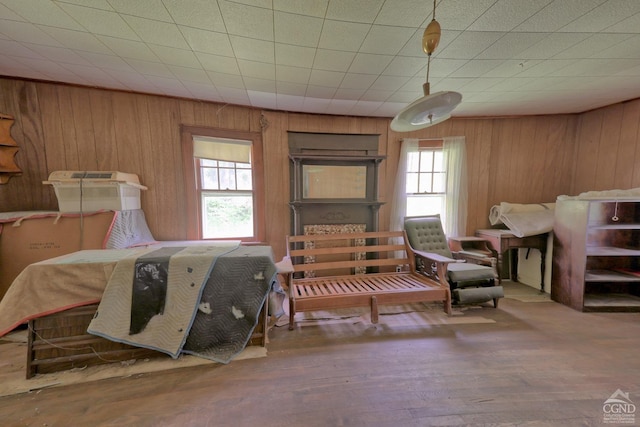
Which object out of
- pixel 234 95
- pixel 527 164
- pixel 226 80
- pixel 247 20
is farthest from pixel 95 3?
pixel 527 164

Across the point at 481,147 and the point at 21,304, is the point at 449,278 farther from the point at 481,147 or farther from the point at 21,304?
the point at 21,304

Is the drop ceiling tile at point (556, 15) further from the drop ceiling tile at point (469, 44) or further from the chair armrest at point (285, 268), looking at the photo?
the chair armrest at point (285, 268)

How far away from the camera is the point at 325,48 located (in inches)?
71.4

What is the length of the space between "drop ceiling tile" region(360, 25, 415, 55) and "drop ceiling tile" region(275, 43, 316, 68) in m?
0.44

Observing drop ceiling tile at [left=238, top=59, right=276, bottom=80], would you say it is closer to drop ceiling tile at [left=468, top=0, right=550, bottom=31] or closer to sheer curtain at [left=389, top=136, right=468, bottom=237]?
drop ceiling tile at [left=468, top=0, right=550, bottom=31]

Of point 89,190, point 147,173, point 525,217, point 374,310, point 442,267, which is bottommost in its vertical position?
point 374,310

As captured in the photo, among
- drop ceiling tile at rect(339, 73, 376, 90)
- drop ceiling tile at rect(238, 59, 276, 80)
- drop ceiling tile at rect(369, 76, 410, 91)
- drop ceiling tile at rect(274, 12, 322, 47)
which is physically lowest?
drop ceiling tile at rect(274, 12, 322, 47)

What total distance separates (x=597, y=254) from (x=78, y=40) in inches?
208

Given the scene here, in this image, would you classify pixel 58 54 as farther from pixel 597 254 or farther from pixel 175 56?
pixel 597 254

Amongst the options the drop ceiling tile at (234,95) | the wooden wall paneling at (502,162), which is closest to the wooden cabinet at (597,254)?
the wooden wall paneling at (502,162)

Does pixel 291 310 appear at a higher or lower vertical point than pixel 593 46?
lower

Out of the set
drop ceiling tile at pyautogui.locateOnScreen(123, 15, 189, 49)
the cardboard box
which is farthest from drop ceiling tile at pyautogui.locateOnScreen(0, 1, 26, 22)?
the cardboard box

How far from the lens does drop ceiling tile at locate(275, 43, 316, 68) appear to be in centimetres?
181

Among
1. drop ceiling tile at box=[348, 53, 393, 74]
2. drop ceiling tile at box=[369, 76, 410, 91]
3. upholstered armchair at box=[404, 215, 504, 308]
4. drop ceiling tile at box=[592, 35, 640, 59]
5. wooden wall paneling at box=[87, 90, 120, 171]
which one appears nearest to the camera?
drop ceiling tile at box=[592, 35, 640, 59]
